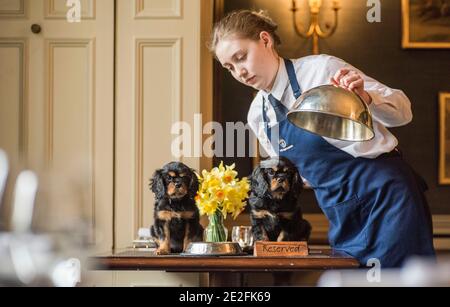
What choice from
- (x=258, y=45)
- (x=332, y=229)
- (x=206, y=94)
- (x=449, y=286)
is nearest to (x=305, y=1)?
(x=206, y=94)

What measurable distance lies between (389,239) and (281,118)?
1.06ft

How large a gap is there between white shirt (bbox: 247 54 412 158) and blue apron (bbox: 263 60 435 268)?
2 cm

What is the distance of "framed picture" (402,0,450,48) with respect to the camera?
2.32 metres

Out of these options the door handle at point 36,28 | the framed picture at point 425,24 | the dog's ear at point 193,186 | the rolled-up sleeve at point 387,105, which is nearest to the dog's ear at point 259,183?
the dog's ear at point 193,186

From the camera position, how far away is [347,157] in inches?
55.0

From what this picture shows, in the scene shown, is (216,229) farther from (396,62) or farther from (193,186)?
(396,62)

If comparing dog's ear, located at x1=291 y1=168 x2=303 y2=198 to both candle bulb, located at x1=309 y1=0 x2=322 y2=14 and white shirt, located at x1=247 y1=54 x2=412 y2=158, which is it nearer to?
white shirt, located at x1=247 y1=54 x2=412 y2=158

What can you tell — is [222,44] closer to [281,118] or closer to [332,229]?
[281,118]

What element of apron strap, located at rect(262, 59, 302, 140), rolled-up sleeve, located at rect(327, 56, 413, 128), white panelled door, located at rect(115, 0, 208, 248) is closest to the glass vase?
apron strap, located at rect(262, 59, 302, 140)

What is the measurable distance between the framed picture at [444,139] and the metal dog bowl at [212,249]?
1.21m

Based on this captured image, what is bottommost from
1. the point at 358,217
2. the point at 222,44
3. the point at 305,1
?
the point at 358,217

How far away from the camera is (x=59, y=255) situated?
2.24 feet

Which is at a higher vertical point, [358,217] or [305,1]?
[305,1]
